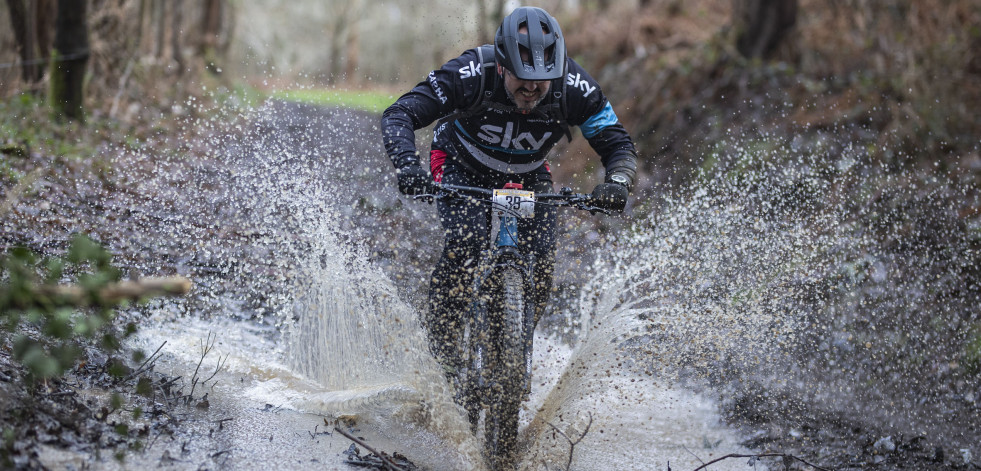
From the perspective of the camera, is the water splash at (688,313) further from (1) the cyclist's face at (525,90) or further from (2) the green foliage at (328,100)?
(2) the green foliage at (328,100)

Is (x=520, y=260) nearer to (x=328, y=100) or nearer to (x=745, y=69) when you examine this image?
(x=745, y=69)

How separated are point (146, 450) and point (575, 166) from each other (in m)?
9.14

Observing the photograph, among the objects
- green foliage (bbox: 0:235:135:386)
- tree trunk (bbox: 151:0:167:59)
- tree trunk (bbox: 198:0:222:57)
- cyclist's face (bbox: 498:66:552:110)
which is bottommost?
green foliage (bbox: 0:235:135:386)

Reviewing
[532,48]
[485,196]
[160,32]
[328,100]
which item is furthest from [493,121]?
[328,100]

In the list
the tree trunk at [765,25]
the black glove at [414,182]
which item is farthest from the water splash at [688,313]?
the tree trunk at [765,25]

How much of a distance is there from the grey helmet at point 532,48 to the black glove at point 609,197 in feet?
2.03

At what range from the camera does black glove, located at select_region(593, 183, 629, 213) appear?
4.14 meters

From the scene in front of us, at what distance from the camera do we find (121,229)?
6672 millimetres

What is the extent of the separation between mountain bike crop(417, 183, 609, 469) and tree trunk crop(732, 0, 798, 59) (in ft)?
26.9

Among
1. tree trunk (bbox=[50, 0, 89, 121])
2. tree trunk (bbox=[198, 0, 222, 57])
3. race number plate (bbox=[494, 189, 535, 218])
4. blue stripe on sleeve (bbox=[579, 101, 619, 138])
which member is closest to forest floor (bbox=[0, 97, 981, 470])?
tree trunk (bbox=[50, 0, 89, 121])

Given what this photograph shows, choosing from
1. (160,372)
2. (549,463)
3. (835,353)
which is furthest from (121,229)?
(835,353)

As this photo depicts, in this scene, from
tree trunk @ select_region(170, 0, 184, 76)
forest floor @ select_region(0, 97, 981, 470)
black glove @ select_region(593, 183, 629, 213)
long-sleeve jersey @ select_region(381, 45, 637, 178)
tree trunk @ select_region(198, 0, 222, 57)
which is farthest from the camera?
tree trunk @ select_region(198, 0, 222, 57)

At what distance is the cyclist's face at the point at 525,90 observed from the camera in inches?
169

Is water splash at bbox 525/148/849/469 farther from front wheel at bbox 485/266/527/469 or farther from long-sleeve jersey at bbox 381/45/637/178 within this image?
long-sleeve jersey at bbox 381/45/637/178
